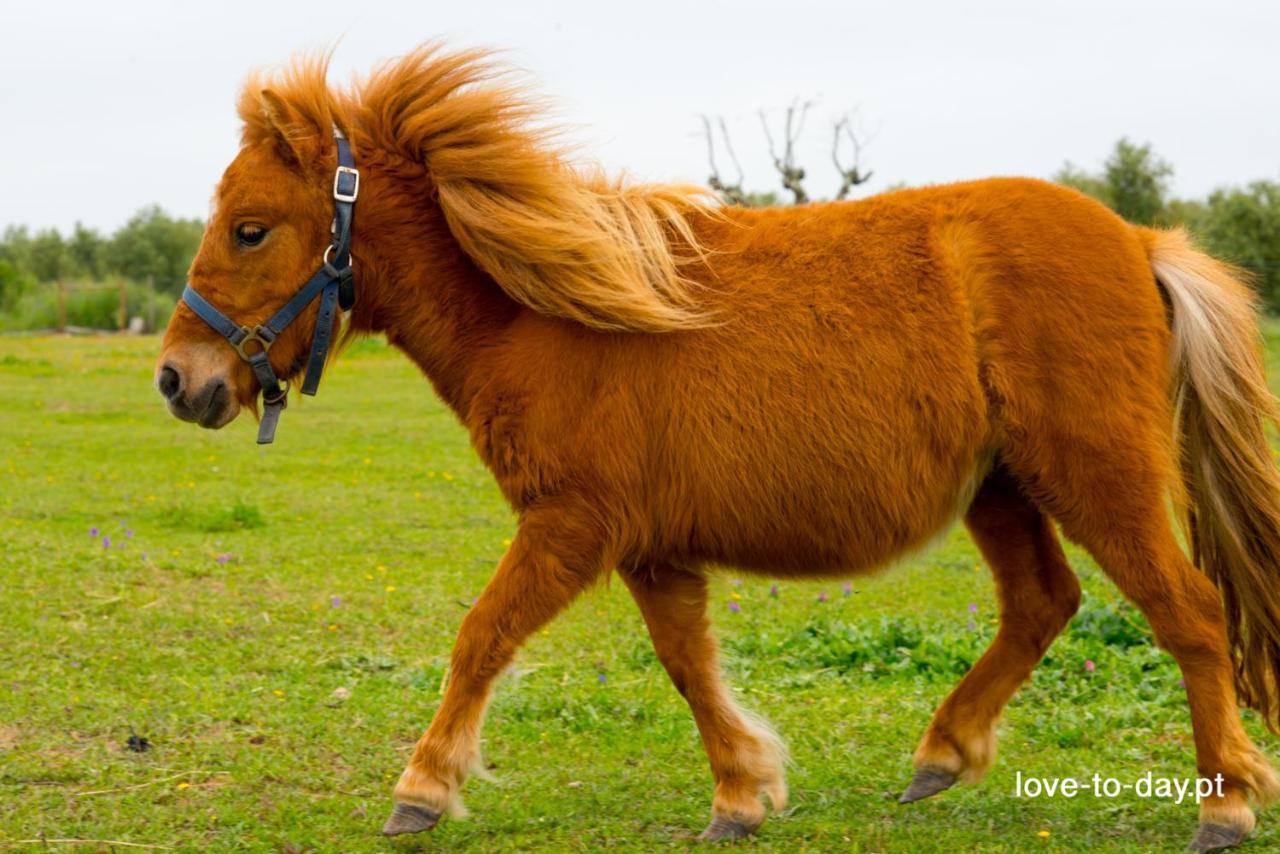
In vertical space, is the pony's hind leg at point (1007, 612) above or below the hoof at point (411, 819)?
above

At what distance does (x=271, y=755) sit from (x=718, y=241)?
2.59 metres

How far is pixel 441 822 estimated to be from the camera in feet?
14.5

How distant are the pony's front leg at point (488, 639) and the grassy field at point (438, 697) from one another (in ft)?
0.86

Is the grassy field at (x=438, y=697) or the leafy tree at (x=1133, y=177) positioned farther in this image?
the leafy tree at (x=1133, y=177)

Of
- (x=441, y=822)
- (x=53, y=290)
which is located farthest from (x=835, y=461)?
(x=53, y=290)

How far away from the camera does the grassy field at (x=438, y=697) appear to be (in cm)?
439

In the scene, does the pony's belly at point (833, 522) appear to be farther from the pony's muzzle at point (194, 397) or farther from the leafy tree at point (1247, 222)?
the leafy tree at point (1247, 222)

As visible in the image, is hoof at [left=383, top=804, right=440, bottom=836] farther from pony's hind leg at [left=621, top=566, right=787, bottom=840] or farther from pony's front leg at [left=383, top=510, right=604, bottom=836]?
pony's hind leg at [left=621, top=566, right=787, bottom=840]

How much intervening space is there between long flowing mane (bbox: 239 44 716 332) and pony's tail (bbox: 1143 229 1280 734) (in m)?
1.54

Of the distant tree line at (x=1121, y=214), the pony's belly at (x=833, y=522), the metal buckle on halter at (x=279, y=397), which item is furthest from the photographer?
the distant tree line at (x=1121, y=214)

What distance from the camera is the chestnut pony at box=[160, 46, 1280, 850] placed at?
4.05 metres

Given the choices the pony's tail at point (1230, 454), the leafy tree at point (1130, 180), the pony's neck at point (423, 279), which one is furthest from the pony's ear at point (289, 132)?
the leafy tree at point (1130, 180)

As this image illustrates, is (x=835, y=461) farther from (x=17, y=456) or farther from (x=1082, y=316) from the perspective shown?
(x=17, y=456)
